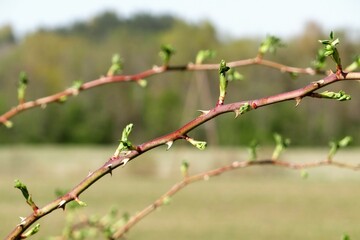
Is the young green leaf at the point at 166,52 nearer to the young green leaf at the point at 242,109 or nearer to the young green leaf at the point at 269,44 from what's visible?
the young green leaf at the point at 269,44

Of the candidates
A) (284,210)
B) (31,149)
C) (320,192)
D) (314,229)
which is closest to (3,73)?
(31,149)

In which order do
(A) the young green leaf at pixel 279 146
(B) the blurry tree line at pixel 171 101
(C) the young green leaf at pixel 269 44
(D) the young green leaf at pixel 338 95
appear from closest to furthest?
1. (D) the young green leaf at pixel 338 95
2. (A) the young green leaf at pixel 279 146
3. (C) the young green leaf at pixel 269 44
4. (B) the blurry tree line at pixel 171 101

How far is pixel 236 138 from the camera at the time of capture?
1318 inches

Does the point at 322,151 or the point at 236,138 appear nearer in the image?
the point at 322,151

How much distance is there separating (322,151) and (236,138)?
4417 mm

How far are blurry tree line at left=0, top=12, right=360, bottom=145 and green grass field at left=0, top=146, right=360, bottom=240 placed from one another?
7.38 ft

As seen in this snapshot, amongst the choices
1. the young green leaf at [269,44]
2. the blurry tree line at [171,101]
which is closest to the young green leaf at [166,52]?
the young green leaf at [269,44]

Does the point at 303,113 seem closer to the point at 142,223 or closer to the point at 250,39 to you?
the point at 250,39

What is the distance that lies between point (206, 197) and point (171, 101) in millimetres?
18081

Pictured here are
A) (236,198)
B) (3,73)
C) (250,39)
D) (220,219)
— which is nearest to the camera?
(220,219)

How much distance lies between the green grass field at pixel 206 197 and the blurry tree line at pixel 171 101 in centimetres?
225

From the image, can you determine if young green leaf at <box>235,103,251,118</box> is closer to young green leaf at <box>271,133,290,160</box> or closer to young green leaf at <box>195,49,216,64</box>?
young green leaf at <box>271,133,290,160</box>

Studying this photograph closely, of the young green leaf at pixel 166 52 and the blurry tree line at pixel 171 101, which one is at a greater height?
the blurry tree line at pixel 171 101

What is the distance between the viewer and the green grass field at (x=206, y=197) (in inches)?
478
